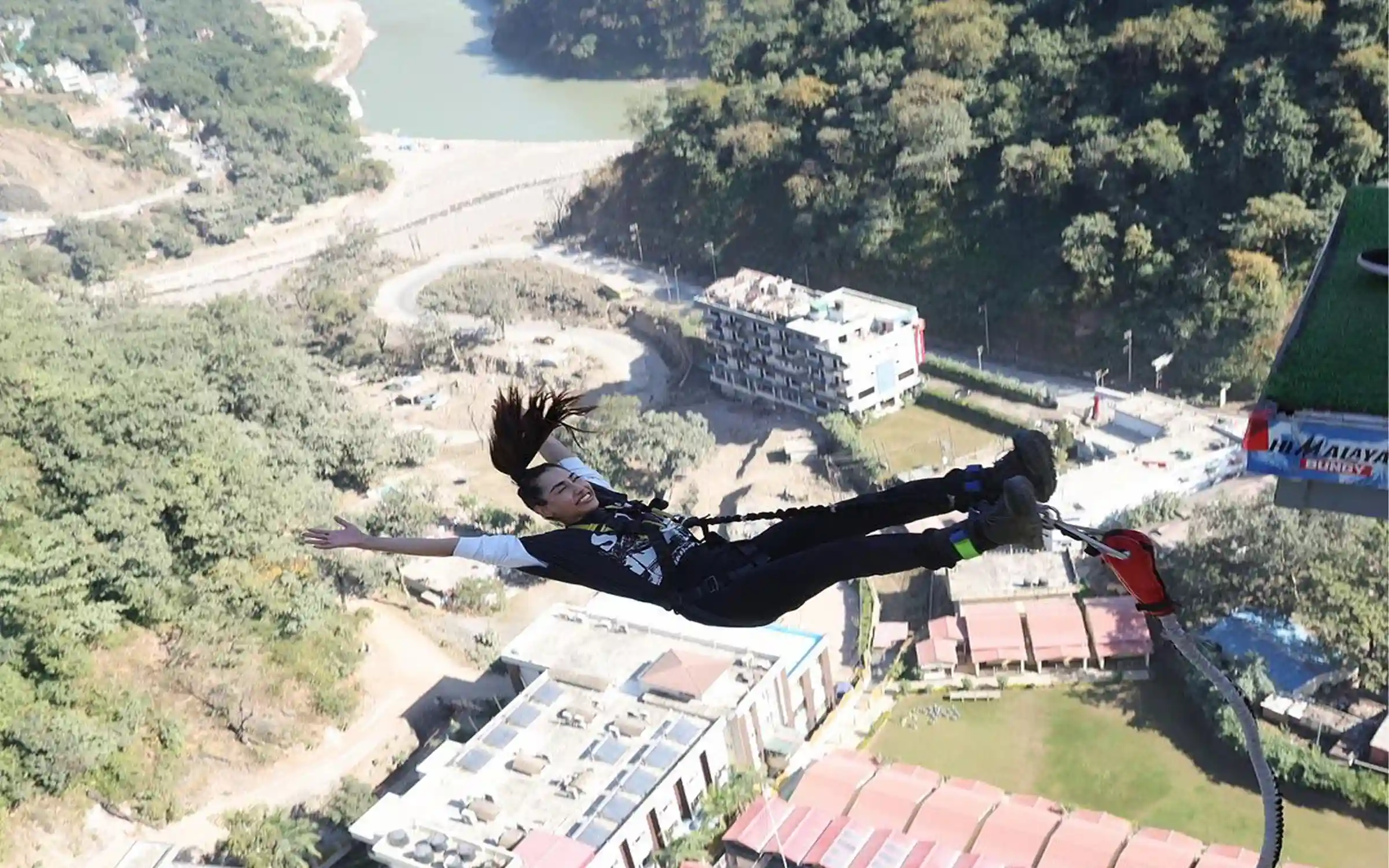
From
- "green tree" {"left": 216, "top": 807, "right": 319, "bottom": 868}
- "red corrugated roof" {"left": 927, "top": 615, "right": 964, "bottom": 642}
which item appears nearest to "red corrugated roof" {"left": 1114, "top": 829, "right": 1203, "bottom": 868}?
"red corrugated roof" {"left": 927, "top": 615, "right": 964, "bottom": 642}

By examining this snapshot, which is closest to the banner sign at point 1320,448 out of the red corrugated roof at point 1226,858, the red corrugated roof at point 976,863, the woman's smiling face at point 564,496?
the woman's smiling face at point 564,496

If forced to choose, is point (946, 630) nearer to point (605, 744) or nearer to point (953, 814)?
point (953, 814)

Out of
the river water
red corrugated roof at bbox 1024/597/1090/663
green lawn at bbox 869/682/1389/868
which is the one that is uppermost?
the river water

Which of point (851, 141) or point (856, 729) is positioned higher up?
point (851, 141)

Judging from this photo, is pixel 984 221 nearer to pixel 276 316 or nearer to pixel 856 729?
pixel 856 729

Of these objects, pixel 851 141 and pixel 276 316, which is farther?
pixel 276 316

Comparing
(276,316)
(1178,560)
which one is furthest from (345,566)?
(276,316)

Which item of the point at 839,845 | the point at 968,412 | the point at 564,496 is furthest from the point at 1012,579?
the point at 564,496

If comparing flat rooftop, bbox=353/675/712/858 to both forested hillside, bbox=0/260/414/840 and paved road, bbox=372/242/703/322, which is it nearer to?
forested hillside, bbox=0/260/414/840
